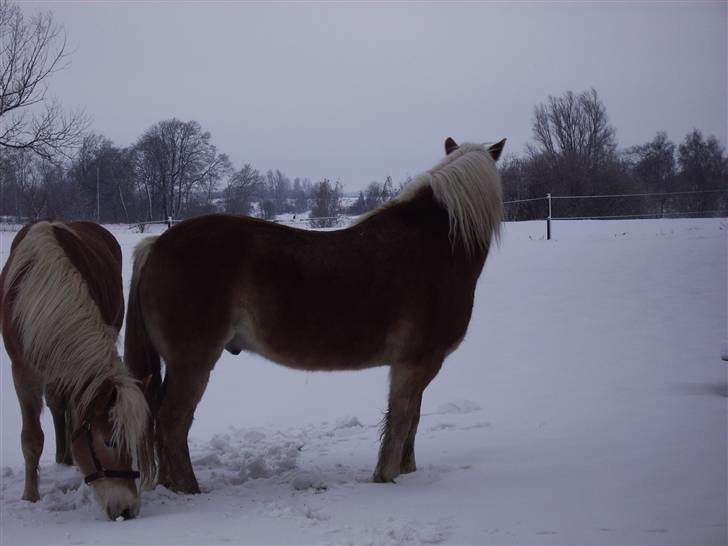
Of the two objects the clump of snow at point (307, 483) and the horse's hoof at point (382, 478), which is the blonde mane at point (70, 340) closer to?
the clump of snow at point (307, 483)

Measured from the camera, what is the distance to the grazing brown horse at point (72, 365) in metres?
3.20

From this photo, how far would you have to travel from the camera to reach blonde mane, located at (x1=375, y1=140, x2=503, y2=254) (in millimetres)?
4062

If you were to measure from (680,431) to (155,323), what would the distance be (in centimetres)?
365

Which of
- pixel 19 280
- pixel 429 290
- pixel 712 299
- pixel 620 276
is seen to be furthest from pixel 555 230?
pixel 19 280

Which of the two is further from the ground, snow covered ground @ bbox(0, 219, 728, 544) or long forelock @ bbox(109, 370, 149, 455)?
long forelock @ bbox(109, 370, 149, 455)

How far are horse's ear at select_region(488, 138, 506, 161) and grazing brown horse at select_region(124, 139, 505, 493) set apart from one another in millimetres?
440

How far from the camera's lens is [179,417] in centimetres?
371

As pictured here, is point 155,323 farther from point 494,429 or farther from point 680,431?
point 680,431

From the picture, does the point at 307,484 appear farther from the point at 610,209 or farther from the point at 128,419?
the point at 610,209

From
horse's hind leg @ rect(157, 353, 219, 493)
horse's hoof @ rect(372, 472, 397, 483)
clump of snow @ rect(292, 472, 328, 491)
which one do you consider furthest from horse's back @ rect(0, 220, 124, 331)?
horse's hoof @ rect(372, 472, 397, 483)

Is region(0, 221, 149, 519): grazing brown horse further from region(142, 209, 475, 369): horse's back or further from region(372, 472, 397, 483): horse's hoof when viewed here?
region(372, 472, 397, 483): horse's hoof

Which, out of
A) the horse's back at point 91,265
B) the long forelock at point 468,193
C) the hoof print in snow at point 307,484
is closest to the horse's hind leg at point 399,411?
the hoof print in snow at point 307,484

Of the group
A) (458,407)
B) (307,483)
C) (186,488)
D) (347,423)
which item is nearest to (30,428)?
(186,488)

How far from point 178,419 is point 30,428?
94cm
